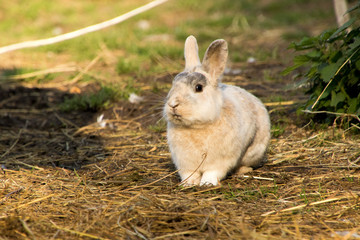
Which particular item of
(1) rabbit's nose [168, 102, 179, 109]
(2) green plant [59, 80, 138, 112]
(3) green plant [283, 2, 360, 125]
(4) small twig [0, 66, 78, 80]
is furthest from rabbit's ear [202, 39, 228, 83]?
(4) small twig [0, 66, 78, 80]

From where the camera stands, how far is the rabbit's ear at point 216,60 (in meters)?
3.16

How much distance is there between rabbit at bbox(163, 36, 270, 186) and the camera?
9.77 ft

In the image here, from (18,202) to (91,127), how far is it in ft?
6.45

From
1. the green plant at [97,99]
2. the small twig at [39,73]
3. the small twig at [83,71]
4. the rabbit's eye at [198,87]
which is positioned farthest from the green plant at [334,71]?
the small twig at [39,73]

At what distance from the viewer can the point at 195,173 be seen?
3186 millimetres

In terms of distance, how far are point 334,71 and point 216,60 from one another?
1.07 m

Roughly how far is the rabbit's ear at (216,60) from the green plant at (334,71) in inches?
35.2

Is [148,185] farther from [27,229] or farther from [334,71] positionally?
[334,71]

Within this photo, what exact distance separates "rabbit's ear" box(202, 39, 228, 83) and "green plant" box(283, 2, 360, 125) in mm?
895

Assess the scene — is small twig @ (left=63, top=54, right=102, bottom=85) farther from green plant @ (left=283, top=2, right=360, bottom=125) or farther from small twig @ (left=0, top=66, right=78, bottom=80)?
green plant @ (left=283, top=2, right=360, bottom=125)

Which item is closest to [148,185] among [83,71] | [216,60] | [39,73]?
[216,60]

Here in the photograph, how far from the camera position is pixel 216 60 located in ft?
10.4

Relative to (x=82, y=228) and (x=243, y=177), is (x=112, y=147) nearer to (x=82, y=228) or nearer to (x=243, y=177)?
(x=243, y=177)

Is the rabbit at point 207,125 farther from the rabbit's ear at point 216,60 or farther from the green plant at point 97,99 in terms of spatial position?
the green plant at point 97,99
